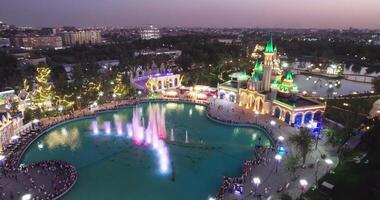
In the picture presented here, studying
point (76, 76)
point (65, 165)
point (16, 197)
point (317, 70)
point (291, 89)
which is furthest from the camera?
point (317, 70)

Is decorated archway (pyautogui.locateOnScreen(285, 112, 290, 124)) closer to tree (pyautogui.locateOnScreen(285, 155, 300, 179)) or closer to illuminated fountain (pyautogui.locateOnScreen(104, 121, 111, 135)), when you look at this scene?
tree (pyautogui.locateOnScreen(285, 155, 300, 179))

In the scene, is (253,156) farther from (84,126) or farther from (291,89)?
(84,126)

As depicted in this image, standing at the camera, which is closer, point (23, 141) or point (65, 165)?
point (65, 165)

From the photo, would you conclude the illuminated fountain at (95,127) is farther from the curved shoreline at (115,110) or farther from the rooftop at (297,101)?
the rooftop at (297,101)

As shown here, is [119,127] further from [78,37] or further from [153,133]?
[78,37]

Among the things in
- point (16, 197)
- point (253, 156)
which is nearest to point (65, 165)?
point (16, 197)
